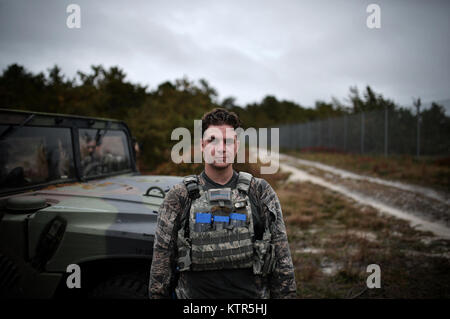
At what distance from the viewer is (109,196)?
2750 mm

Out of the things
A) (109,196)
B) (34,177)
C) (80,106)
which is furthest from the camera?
(80,106)

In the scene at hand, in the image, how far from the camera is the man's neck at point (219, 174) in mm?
1937

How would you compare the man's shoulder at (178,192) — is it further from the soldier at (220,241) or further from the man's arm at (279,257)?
the man's arm at (279,257)

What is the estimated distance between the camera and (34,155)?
301cm

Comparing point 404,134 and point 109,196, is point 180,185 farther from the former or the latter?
point 404,134

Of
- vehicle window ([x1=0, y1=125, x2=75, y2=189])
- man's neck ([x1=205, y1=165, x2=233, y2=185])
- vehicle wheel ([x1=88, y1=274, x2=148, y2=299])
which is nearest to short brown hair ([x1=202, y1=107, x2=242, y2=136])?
man's neck ([x1=205, y1=165, x2=233, y2=185])

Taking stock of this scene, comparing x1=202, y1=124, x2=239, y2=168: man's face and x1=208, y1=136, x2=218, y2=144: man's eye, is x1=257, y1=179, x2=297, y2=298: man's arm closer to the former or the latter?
x1=202, y1=124, x2=239, y2=168: man's face

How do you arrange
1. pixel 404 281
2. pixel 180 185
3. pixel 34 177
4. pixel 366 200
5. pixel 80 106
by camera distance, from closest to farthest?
pixel 180 185, pixel 34 177, pixel 404 281, pixel 366 200, pixel 80 106

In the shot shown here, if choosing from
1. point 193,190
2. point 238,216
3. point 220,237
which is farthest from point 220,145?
point 220,237

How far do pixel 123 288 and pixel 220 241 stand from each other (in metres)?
0.91
